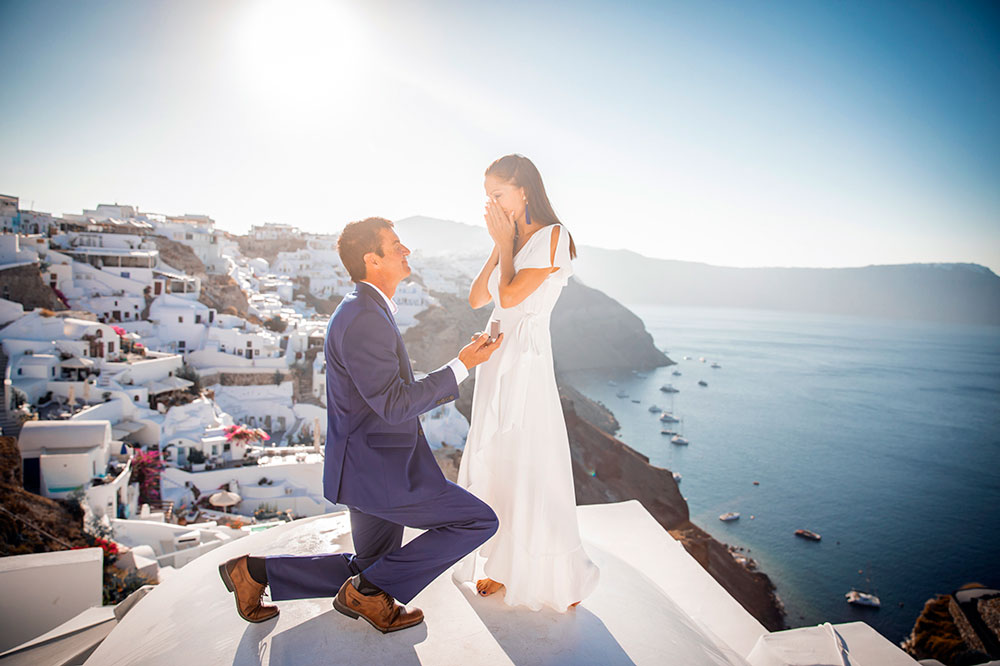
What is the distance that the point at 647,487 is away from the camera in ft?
59.2

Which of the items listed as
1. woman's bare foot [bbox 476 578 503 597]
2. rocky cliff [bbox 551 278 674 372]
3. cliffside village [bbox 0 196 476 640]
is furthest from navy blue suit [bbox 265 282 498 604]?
rocky cliff [bbox 551 278 674 372]

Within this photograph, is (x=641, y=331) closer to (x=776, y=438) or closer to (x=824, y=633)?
(x=776, y=438)

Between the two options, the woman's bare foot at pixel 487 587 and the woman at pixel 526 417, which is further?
the woman's bare foot at pixel 487 587

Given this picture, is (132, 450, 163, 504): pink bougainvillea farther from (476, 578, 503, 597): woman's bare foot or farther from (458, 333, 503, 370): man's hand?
(458, 333, 503, 370): man's hand

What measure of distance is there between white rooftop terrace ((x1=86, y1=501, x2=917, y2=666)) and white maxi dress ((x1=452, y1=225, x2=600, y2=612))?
0.61ft

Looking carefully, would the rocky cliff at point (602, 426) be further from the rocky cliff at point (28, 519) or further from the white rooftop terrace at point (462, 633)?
the white rooftop terrace at point (462, 633)

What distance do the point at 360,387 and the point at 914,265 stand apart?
553 feet

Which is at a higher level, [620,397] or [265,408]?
[265,408]

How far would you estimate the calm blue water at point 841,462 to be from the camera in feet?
60.3

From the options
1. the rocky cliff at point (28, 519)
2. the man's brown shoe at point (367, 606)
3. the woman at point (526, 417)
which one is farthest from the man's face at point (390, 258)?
the rocky cliff at point (28, 519)

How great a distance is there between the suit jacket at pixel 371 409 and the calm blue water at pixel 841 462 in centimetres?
1812

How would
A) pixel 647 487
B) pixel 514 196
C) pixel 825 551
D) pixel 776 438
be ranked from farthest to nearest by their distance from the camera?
pixel 776 438
pixel 825 551
pixel 647 487
pixel 514 196

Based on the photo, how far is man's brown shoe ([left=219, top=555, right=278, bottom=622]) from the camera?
6.24 feet

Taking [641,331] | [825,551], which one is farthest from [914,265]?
[825,551]
